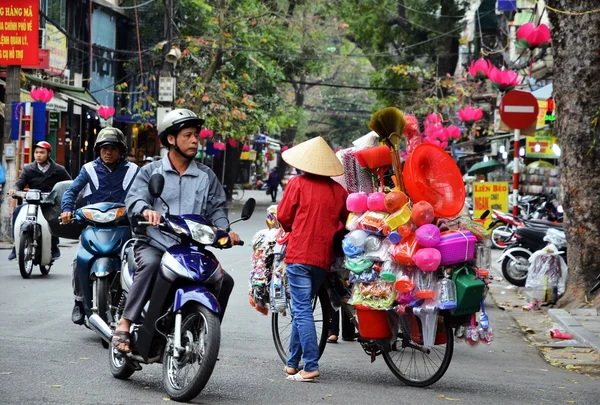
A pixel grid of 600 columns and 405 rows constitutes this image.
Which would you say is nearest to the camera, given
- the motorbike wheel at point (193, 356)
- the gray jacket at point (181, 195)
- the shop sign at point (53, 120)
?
the motorbike wheel at point (193, 356)

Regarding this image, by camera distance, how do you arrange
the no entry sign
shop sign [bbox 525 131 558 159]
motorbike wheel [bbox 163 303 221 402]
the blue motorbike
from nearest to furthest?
motorbike wheel [bbox 163 303 221 402], the blue motorbike, the no entry sign, shop sign [bbox 525 131 558 159]

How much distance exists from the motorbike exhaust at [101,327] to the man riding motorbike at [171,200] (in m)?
0.57

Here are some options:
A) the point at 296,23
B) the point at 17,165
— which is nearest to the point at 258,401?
the point at 17,165

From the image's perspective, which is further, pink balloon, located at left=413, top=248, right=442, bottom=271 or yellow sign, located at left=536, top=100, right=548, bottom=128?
yellow sign, located at left=536, top=100, right=548, bottom=128

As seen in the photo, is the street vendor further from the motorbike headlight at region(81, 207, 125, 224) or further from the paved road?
the motorbike headlight at region(81, 207, 125, 224)

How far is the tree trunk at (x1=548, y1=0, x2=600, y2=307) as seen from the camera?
1242 centimetres

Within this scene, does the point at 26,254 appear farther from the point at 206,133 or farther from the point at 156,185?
the point at 206,133

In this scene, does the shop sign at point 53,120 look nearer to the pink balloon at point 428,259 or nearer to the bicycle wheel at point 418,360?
the bicycle wheel at point 418,360

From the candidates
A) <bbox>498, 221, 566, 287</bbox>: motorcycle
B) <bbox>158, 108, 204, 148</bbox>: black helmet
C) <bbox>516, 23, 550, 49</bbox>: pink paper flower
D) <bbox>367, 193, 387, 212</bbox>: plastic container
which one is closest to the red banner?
<bbox>516, 23, 550, 49</bbox>: pink paper flower

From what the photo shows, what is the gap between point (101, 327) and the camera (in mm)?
7508

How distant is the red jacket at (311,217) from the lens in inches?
291

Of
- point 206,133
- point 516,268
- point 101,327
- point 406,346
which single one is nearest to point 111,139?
point 101,327

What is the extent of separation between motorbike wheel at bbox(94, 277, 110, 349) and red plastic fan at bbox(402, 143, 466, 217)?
2.55m

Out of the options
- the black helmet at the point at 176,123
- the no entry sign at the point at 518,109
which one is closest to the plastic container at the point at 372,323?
the black helmet at the point at 176,123
